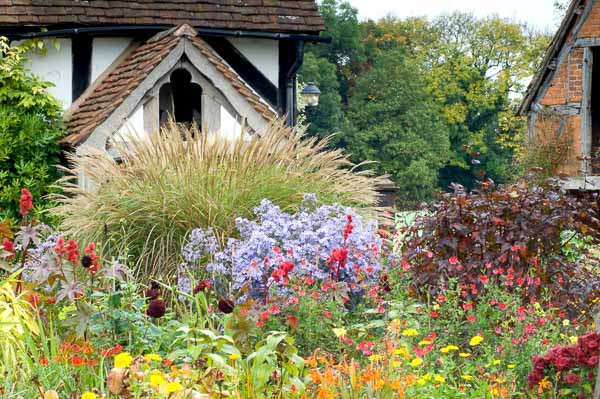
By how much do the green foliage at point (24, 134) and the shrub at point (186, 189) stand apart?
3.85 meters

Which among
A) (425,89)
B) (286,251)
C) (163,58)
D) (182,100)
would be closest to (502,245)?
(286,251)

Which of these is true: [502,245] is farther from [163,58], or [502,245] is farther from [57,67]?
[57,67]

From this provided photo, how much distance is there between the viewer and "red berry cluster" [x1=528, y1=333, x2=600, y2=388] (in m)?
5.14

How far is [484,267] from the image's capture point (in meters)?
7.34

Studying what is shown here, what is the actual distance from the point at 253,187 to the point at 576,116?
13.9 m

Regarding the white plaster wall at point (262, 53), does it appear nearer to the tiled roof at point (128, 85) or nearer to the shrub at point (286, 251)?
the tiled roof at point (128, 85)

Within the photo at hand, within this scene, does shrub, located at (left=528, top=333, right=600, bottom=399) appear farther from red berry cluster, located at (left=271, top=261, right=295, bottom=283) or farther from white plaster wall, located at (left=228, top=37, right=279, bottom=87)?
white plaster wall, located at (left=228, top=37, right=279, bottom=87)

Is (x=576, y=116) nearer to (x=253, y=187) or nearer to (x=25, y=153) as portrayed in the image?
(x=25, y=153)

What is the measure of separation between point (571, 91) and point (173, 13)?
9.08 metres

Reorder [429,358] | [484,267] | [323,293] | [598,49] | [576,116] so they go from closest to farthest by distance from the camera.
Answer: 1. [429,358]
2. [323,293]
3. [484,267]
4. [576,116]
5. [598,49]

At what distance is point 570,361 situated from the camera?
5195 millimetres

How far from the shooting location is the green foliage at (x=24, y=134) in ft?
42.9

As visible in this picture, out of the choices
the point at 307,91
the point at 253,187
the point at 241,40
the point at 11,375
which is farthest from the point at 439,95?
the point at 11,375

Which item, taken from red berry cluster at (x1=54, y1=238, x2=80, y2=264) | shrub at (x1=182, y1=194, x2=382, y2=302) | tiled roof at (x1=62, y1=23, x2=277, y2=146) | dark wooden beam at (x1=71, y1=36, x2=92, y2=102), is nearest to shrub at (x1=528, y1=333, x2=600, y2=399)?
shrub at (x1=182, y1=194, x2=382, y2=302)
